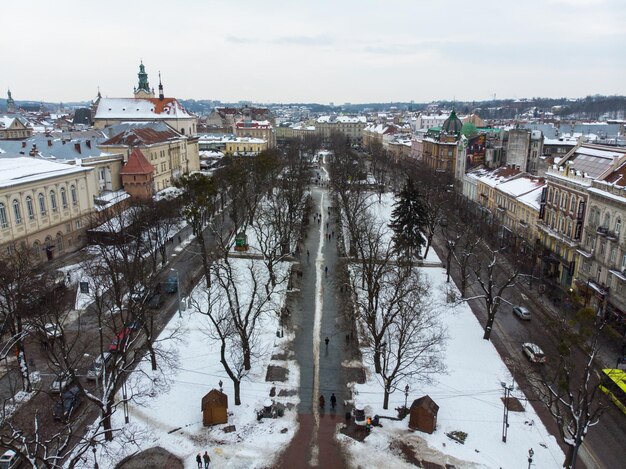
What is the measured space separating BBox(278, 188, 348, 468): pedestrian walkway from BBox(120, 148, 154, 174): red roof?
98.3 ft

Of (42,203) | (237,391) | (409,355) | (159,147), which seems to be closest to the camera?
(237,391)

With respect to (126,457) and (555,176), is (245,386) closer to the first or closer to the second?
(126,457)

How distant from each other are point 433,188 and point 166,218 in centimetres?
3744

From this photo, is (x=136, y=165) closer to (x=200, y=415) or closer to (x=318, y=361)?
(x=318, y=361)

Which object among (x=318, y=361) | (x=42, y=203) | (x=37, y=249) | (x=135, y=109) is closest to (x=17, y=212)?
(x=42, y=203)

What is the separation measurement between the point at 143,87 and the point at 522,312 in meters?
108

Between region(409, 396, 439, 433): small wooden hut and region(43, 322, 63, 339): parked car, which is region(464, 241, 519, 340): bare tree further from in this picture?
region(43, 322, 63, 339): parked car

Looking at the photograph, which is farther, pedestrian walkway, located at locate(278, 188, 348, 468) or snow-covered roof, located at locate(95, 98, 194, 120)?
snow-covered roof, located at locate(95, 98, 194, 120)

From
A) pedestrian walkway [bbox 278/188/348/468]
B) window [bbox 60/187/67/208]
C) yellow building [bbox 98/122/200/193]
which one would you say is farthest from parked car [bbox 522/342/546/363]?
yellow building [bbox 98/122/200/193]

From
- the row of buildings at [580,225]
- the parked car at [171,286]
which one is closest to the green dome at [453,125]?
the row of buildings at [580,225]

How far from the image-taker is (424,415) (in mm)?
23016

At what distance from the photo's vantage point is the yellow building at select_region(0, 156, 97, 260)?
145 feet

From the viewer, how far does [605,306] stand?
34969 mm

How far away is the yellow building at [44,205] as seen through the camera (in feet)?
145
